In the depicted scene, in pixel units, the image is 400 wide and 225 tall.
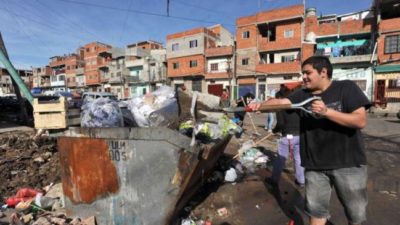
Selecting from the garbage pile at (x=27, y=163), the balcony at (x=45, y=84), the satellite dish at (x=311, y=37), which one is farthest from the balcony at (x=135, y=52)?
the garbage pile at (x=27, y=163)

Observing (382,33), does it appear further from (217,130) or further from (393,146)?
(217,130)

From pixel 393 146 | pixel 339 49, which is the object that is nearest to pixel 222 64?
pixel 339 49

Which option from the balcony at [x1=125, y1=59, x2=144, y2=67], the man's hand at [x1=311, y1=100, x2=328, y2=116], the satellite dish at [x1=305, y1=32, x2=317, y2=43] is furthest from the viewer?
the balcony at [x1=125, y1=59, x2=144, y2=67]

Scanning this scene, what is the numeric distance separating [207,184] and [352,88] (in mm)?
2804

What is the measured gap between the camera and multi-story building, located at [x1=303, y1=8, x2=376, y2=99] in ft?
73.8

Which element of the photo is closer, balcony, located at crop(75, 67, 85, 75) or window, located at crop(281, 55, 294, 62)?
window, located at crop(281, 55, 294, 62)

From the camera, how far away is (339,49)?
2478cm

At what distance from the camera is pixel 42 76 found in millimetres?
66250

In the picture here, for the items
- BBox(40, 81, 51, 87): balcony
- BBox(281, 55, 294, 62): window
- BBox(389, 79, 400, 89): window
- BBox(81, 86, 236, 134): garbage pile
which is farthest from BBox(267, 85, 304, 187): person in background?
BBox(40, 81, 51, 87): balcony

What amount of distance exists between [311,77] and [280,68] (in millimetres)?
25024

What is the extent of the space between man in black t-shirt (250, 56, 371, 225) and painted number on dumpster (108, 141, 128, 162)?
174 cm

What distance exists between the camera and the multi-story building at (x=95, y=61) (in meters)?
49.8

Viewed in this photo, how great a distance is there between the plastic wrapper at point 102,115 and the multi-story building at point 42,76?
235 feet

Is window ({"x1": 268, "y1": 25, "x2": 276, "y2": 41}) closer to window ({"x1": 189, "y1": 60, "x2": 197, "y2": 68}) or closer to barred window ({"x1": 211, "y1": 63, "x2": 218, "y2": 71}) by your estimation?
barred window ({"x1": 211, "y1": 63, "x2": 218, "y2": 71})
